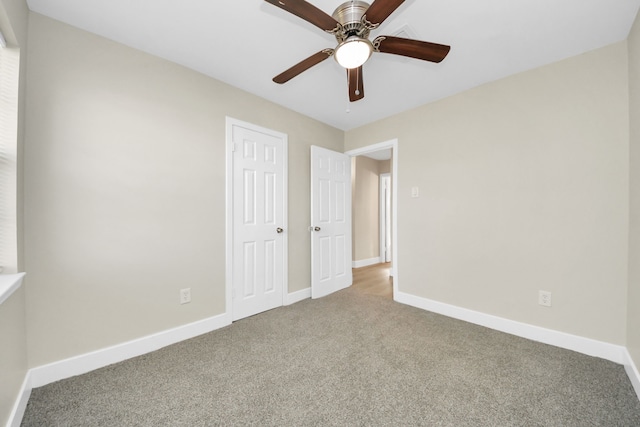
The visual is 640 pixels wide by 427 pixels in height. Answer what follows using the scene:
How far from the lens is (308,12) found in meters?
1.18

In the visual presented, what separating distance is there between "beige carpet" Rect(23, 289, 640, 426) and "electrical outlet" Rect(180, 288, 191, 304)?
34cm

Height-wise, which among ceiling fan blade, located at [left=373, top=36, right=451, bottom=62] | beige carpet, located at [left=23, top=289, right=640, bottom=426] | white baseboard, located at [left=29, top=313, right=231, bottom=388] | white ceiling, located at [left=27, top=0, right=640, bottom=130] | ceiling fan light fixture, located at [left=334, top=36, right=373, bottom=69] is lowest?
beige carpet, located at [left=23, top=289, right=640, bottom=426]

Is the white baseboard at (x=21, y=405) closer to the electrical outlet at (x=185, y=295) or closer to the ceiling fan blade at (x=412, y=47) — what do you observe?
the electrical outlet at (x=185, y=295)

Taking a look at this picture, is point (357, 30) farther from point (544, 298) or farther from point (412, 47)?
point (544, 298)

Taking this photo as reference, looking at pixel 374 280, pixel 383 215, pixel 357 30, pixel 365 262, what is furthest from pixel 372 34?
pixel 383 215

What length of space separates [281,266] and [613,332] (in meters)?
2.85

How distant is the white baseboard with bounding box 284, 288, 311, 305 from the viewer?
A: 2.94 metres

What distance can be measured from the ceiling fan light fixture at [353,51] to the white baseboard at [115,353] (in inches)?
93.8

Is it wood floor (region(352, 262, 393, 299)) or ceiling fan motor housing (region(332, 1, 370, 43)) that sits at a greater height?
ceiling fan motor housing (region(332, 1, 370, 43))

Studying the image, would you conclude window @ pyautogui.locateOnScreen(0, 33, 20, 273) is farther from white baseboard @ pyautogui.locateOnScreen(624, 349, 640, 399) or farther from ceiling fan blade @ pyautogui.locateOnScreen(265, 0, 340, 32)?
white baseboard @ pyautogui.locateOnScreen(624, 349, 640, 399)

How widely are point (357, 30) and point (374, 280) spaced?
3.43m

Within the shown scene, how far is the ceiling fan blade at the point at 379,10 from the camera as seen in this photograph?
1.10 meters

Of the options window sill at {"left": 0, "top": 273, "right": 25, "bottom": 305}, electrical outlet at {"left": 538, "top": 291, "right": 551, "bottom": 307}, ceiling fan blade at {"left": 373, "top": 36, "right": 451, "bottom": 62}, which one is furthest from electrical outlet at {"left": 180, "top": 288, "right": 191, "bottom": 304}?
electrical outlet at {"left": 538, "top": 291, "right": 551, "bottom": 307}

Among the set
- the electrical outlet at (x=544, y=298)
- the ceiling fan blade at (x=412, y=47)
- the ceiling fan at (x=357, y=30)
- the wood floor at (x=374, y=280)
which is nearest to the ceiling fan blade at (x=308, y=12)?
the ceiling fan at (x=357, y=30)
